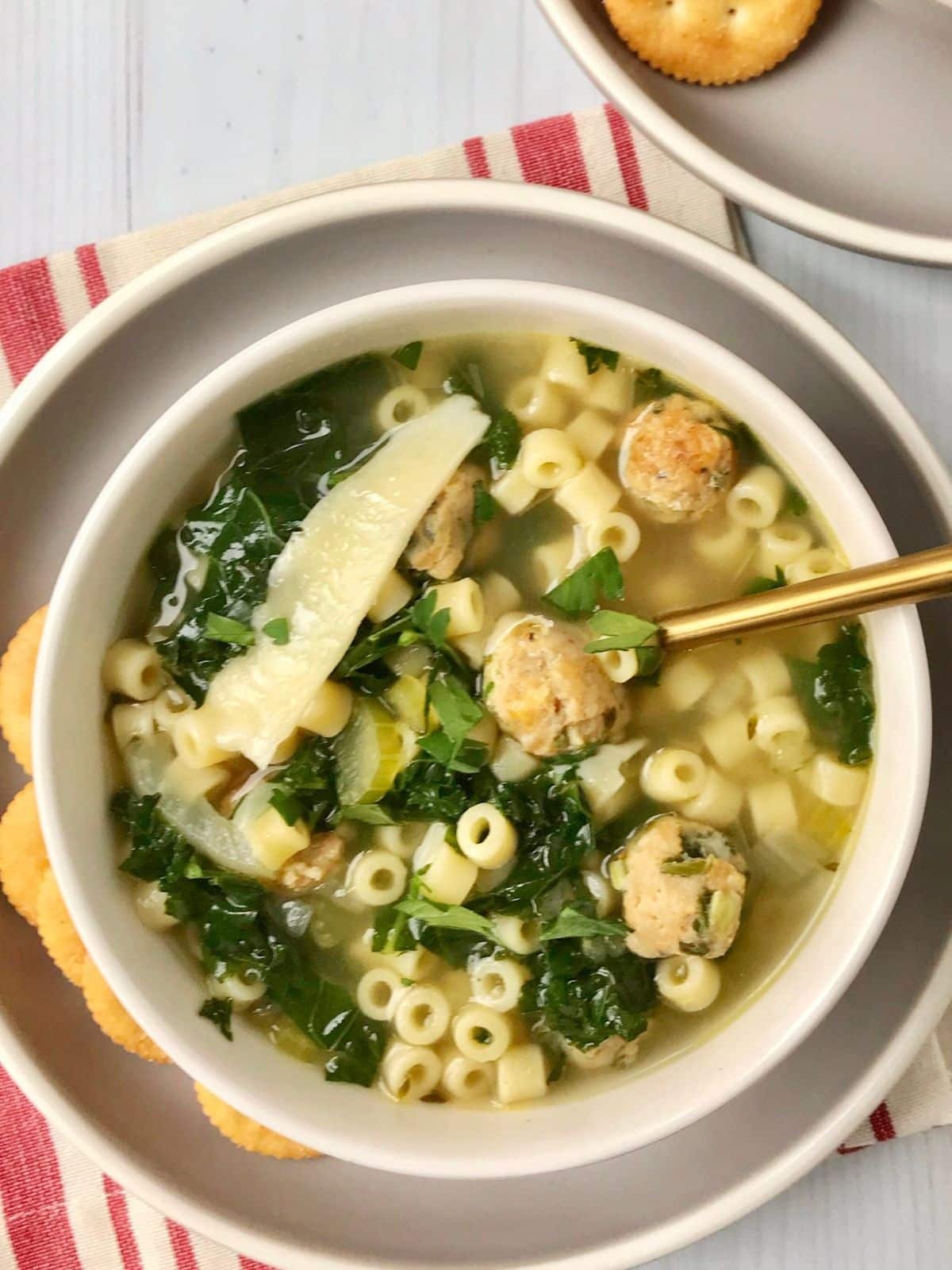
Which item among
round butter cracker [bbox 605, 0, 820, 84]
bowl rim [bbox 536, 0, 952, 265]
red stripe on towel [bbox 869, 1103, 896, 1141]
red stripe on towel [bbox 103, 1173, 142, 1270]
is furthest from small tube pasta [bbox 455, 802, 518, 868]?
round butter cracker [bbox 605, 0, 820, 84]

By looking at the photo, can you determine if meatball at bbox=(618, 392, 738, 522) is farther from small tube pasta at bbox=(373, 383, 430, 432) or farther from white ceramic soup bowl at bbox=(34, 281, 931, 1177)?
small tube pasta at bbox=(373, 383, 430, 432)

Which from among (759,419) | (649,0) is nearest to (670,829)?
(759,419)

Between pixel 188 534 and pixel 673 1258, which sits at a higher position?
pixel 188 534

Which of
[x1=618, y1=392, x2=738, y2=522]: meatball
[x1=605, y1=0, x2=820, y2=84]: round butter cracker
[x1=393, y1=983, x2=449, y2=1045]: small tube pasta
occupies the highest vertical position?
[x1=605, y1=0, x2=820, y2=84]: round butter cracker

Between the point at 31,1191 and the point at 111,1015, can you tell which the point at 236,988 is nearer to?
the point at 111,1015

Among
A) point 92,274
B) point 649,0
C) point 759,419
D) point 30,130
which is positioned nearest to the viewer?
point 759,419

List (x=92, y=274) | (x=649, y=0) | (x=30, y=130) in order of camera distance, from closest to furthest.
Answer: (x=649, y=0) < (x=92, y=274) < (x=30, y=130)

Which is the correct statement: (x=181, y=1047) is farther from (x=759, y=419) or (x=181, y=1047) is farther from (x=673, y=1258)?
(x=759, y=419)
